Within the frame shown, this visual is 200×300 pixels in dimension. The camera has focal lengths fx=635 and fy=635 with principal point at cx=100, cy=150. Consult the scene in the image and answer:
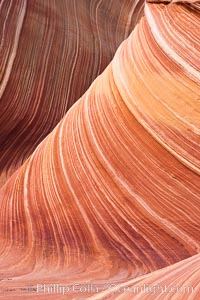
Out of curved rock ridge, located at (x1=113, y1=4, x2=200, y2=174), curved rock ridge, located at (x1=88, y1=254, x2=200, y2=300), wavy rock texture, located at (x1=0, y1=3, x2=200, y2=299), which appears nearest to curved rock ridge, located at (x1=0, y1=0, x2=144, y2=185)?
wavy rock texture, located at (x1=0, y1=3, x2=200, y2=299)

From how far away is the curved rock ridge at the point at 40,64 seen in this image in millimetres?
2584

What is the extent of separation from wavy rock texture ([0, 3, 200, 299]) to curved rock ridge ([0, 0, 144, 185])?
803mm

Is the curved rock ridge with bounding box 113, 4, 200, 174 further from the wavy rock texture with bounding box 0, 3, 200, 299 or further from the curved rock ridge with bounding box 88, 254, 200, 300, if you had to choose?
the curved rock ridge with bounding box 88, 254, 200, 300

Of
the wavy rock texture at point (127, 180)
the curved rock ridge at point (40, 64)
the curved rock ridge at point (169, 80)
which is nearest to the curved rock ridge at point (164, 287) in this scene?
the wavy rock texture at point (127, 180)

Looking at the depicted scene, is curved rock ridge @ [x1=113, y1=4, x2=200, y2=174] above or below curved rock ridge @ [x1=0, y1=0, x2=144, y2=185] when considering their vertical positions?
above

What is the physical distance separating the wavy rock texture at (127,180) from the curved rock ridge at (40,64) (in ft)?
2.64

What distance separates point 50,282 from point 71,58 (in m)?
1.88

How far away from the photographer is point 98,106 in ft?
5.52

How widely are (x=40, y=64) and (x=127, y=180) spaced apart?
4.63ft

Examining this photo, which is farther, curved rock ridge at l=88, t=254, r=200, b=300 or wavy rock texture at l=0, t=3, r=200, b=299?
wavy rock texture at l=0, t=3, r=200, b=299

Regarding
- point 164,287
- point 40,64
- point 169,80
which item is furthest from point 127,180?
point 40,64

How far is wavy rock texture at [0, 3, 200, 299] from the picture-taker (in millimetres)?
1389

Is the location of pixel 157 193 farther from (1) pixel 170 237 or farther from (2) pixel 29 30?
(2) pixel 29 30

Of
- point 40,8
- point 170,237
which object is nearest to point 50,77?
point 40,8
